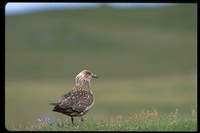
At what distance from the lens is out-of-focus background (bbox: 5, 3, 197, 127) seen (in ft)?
187

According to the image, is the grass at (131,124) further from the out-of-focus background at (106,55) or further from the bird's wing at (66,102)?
the out-of-focus background at (106,55)

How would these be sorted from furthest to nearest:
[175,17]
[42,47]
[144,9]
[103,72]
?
[144,9]
[175,17]
[42,47]
[103,72]

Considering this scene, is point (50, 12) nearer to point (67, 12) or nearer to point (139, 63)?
point (67, 12)


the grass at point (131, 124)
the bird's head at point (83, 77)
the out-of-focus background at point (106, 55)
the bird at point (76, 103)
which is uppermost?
the out-of-focus background at point (106, 55)

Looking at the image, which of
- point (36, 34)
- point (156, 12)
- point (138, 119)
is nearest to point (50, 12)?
point (36, 34)

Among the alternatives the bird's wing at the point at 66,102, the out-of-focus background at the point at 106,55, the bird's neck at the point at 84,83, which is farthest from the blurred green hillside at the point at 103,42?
the bird's wing at the point at 66,102

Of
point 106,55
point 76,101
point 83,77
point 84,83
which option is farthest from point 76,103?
point 106,55

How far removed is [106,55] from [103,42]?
584 cm

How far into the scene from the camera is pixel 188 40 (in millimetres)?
88000

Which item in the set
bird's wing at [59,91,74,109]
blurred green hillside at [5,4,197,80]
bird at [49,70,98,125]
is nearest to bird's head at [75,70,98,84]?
bird at [49,70,98,125]

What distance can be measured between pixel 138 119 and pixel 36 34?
253 ft

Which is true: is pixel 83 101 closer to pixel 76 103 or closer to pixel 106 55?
pixel 76 103

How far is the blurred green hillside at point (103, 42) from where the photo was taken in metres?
75.6

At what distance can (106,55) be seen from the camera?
273 ft
